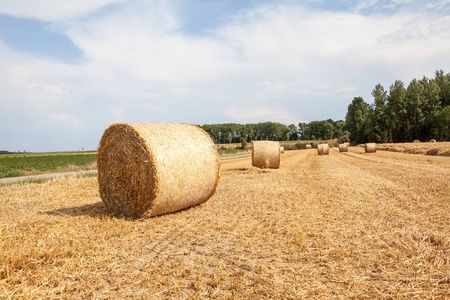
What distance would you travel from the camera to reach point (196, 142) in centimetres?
772

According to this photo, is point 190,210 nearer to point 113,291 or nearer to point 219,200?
point 219,200

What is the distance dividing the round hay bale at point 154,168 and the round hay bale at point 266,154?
9.05 metres

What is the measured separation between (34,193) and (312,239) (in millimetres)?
9840

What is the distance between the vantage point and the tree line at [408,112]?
62.3 m

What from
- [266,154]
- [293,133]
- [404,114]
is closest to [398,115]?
[404,114]

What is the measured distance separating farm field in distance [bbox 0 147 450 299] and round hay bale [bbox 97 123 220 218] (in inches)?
16.0

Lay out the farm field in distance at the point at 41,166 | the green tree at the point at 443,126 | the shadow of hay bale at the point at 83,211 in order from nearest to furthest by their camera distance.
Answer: the shadow of hay bale at the point at 83,211 → the farm field in distance at the point at 41,166 → the green tree at the point at 443,126

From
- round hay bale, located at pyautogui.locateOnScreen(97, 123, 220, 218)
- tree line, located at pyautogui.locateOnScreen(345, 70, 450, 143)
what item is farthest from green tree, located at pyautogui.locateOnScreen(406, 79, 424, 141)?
round hay bale, located at pyautogui.locateOnScreen(97, 123, 220, 218)

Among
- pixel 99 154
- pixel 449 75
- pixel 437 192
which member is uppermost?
pixel 449 75

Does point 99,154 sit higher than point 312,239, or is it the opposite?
point 99,154

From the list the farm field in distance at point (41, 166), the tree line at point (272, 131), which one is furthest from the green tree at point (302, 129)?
the farm field in distance at point (41, 166)

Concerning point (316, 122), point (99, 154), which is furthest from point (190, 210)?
point (316, 122)

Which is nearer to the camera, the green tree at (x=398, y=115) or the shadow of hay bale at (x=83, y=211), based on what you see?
the shadow of hay bale at (x=83, y=211)

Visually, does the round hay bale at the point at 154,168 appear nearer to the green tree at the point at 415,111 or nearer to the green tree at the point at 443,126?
the green tree at the point at 443,126
